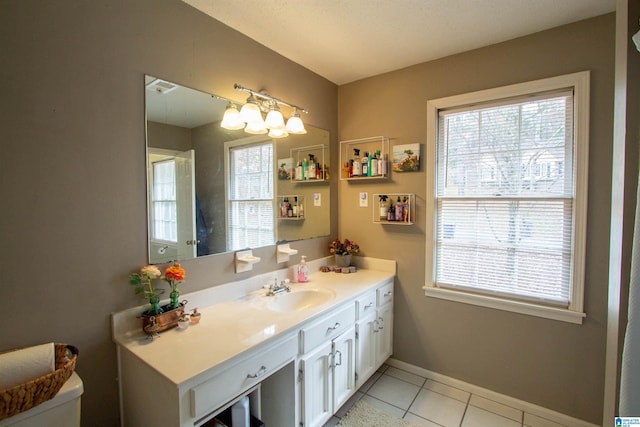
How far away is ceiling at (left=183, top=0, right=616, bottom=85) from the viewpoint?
61.8 inches

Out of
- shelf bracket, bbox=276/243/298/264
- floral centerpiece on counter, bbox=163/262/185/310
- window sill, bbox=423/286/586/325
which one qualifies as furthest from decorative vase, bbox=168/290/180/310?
window sill, bbox=423/286/586/325

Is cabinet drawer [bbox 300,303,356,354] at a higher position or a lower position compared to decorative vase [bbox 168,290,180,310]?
lower

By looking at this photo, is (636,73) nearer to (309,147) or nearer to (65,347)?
(309,147)

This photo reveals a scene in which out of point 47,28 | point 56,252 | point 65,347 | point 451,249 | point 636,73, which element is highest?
point 47,28

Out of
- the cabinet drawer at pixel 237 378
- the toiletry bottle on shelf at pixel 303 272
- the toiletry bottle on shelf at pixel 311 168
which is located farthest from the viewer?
the toiletry bottle on shelf at pixel 311 168

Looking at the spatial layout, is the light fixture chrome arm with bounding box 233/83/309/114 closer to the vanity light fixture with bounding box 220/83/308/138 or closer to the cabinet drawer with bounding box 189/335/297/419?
the vanity light fixture with bounding box 220/83/308/138

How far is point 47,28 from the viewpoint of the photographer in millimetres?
1111

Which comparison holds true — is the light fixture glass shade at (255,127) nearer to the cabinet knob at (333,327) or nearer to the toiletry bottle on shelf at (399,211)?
the toiletry bottle on shelf at (399,211)

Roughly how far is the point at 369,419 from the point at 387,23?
97.2 inches

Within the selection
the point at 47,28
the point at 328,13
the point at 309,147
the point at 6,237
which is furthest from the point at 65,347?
the point at 328,13

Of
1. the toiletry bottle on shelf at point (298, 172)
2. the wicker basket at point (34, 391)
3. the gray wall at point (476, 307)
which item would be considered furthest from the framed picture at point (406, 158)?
the wicker basket at point (34, 391)

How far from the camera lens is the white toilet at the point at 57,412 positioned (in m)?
0.90

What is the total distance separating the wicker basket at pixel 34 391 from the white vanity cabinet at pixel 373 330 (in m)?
1.46

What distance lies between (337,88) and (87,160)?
2.07 metres
